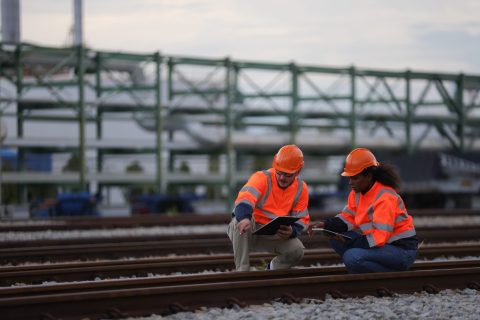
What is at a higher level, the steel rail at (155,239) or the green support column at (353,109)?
the green support column at (353,109)

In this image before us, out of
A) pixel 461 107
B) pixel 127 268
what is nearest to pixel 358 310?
pixel 127 268

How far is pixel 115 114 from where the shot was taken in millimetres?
42469

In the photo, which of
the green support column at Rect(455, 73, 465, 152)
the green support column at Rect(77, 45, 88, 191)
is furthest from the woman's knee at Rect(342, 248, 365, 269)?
the green support column at Rect(455, 73, 465, 152)

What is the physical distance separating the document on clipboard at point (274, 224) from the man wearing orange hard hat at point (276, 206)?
0.16ft

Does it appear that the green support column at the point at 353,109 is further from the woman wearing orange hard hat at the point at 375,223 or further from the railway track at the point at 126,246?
the woman wearing orange hard hat at the point at 375,223

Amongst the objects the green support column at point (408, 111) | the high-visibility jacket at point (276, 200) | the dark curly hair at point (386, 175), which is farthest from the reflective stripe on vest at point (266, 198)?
the green support column at point (408, 111)

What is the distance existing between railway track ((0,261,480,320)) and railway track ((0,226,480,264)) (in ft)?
14.8

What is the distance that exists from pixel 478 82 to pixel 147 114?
1709 cm

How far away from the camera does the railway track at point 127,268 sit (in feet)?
28.3

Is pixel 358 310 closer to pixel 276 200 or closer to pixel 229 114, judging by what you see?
pixel 276 200

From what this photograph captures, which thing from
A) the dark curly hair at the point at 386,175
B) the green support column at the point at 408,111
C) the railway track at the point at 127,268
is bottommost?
the railway track at the point at 127,268

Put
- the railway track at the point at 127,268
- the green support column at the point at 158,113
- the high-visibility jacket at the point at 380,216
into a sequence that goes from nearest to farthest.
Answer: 1. the high-visibility jacket at the point at 380,216
2. the railway track at the point at 127,268
3. the green support column at the point at 158,113

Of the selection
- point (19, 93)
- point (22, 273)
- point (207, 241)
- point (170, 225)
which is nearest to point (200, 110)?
point (19, 93)

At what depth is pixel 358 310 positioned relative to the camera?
654 centimetres
